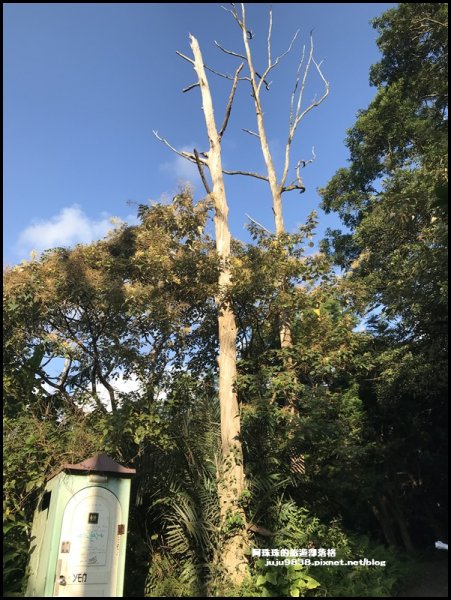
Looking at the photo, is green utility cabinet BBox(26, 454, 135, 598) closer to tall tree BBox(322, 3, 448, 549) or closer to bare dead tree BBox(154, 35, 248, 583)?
bare dead tree BBox(154, 35, 248, 583)

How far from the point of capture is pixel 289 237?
9625 millimetres

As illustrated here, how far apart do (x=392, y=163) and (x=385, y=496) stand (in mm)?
9994

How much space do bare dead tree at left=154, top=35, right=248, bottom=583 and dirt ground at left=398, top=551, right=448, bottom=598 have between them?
2484mm

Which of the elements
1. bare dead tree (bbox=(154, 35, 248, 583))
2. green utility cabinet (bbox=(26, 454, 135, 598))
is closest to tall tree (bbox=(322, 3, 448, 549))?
bare dead tree (bbox=(154, 35, 248, 583))

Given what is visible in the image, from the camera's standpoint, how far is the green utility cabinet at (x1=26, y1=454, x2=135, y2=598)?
16.3ft

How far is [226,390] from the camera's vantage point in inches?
328

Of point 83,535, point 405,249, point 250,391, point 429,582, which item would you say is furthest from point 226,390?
point 405,249

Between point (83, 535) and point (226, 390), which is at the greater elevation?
point (226, 390)

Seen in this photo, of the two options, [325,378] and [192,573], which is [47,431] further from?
[325,378]

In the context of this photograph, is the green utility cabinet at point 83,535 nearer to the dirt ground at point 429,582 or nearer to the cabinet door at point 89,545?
the cabinet door at point 89,545

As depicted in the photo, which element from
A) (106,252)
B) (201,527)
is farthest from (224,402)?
(106,252)

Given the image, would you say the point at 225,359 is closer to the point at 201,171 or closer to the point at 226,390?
the point at 226,390

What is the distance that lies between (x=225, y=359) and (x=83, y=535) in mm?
4180

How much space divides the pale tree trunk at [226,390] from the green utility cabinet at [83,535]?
2071mm
